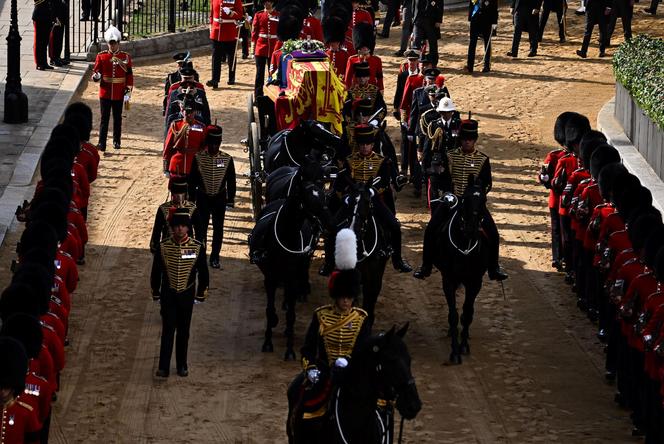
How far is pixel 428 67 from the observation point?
20891 millimetres

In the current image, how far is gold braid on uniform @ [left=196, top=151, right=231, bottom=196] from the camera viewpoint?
17.4m

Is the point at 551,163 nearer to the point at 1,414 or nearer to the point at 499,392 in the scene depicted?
the point at 499,392

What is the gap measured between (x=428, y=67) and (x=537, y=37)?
868cm

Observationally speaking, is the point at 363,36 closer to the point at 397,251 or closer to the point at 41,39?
the point at 41,39

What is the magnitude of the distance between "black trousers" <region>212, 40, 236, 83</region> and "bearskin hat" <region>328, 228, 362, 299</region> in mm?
13026

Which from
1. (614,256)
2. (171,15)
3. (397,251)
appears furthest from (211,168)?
(171,15)

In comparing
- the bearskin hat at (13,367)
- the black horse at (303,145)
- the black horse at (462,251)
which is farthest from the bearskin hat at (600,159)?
the bearskin hat at (13,367)

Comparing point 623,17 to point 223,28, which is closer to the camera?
point 223,28

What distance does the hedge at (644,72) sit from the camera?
20.1m

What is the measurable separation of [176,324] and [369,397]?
431 centimetres

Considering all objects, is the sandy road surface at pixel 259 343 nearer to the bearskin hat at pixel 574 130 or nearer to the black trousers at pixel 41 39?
the bearskin hat at pixel 574 130

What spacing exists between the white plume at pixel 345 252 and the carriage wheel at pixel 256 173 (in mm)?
5179

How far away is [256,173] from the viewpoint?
60.5 feet

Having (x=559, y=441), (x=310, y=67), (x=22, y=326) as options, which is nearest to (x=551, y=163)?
(x=310, y=67)
